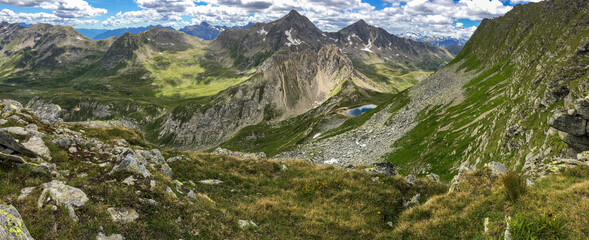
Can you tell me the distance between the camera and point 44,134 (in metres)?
20.1

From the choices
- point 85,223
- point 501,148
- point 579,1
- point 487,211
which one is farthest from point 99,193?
point 579,1

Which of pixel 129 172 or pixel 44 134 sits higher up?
pixel 44 134

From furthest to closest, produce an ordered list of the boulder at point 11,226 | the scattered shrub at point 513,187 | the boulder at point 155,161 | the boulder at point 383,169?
the boulder at point 383,169
the boulder at point 155,161
the scattered shrub at point 513,187
the boulder at point 11,226

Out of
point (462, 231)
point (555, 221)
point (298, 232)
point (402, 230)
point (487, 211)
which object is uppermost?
point (555, 221)

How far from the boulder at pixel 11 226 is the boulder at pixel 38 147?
28.7 ft

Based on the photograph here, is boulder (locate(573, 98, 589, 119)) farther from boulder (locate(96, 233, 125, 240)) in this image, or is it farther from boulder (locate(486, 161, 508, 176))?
boulder (locate(96, 233, 125, 240))

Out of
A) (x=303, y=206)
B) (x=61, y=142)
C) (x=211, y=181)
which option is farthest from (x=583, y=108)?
(x=61, y=142)

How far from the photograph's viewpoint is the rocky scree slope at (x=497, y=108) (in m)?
29.7

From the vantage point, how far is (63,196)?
1267 cm

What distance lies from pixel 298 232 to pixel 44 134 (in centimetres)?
2124

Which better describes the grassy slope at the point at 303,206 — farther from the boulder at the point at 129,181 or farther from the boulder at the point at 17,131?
the boulder at the point at 17,131

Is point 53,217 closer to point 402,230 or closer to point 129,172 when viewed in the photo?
point 129,172

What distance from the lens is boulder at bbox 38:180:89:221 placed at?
39.8 feet

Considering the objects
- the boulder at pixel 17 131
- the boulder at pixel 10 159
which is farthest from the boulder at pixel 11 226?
the boulder at pixel 17 131
